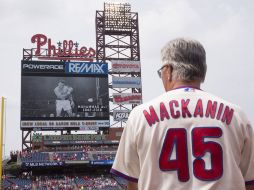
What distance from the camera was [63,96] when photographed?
1431 inches

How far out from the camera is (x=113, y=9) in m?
44.0

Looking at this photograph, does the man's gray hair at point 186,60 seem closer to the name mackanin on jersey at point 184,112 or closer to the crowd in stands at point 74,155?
the name mackanin on jersey at point 184,112

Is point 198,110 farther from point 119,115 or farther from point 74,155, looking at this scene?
point 119,115

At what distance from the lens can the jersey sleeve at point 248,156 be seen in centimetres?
222

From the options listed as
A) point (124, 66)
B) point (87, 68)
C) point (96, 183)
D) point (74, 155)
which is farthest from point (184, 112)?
point (124, 66)

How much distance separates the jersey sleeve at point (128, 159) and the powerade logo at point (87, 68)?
35.0 m

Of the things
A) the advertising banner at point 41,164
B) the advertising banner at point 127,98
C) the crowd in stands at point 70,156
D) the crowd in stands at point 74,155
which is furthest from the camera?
the advertising banner at point 127,98

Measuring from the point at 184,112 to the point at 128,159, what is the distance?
0.35 metres

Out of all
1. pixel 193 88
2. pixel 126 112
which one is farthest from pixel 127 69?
pixel 193 88

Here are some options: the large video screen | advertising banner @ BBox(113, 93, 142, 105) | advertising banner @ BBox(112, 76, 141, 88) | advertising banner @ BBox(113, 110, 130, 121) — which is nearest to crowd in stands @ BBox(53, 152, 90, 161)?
the large video screen

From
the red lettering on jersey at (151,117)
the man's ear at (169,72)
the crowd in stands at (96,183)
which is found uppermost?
the man's ear at (169,72)

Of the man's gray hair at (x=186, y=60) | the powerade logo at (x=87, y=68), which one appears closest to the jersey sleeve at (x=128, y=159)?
the man's gray hair at (x=186, y=60)

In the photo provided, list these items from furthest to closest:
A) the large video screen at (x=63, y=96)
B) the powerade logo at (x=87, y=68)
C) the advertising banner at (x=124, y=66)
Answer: the advertising banner at (x=124, y=66)
the powerade logo at (x=87, y=68)
the large video screen at (x=63, y=96)

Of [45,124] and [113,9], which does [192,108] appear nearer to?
[45,124]
